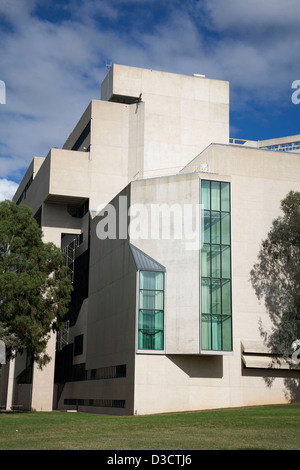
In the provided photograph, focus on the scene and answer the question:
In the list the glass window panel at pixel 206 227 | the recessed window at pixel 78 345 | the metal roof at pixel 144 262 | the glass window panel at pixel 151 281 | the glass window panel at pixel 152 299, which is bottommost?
the recessed window at pixel 78 345

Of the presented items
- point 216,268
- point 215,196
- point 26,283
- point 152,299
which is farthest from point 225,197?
point 26,283

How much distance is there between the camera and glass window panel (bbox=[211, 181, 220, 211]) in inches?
1479

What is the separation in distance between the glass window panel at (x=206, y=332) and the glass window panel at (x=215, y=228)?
4.75m

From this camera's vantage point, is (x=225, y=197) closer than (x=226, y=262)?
No

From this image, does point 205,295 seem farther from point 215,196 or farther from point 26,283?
point 26,283

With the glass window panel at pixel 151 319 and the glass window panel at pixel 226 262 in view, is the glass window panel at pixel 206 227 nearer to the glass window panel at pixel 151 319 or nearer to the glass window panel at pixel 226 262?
the glass window panel at pixel 226 262

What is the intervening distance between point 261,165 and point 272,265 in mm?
6575

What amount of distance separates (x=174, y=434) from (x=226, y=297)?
15.6 m

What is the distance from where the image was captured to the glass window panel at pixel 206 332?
35281 millimetres

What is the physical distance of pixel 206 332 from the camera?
35531mm

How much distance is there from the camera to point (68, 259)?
5769 centimetres

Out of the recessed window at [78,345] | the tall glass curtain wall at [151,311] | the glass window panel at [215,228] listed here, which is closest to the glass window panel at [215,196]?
the glass window panel at [215,228]

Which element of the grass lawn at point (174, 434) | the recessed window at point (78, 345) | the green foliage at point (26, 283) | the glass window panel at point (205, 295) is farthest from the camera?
the recessed window at point (78, 345)
